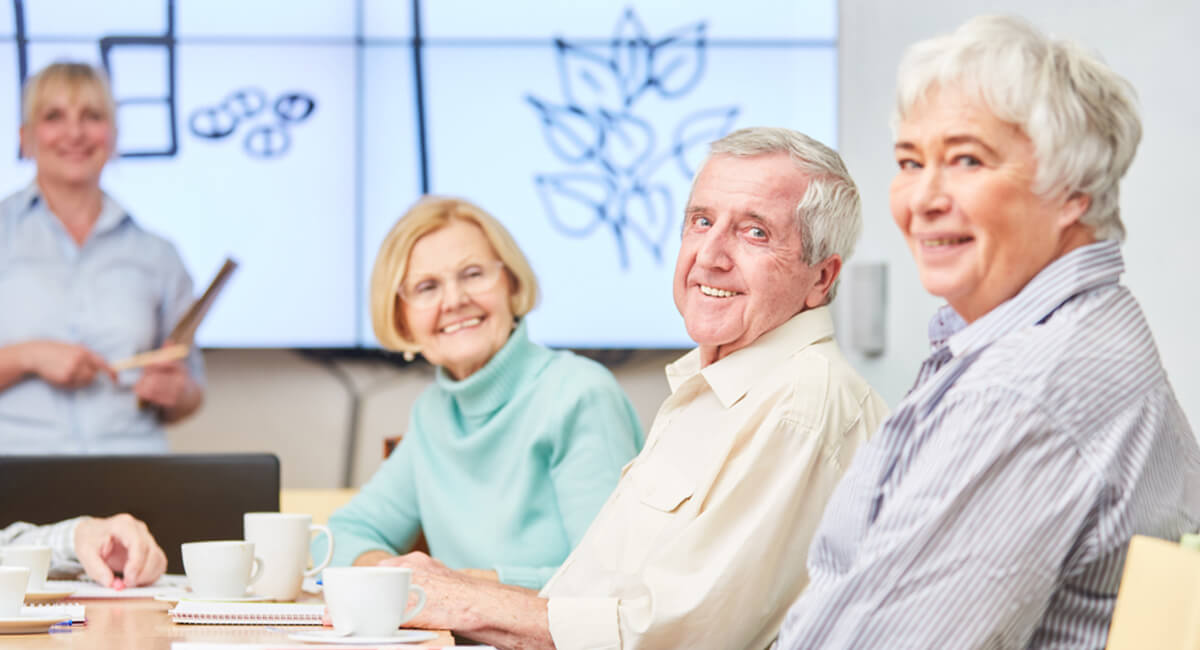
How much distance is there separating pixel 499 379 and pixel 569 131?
1651 mm

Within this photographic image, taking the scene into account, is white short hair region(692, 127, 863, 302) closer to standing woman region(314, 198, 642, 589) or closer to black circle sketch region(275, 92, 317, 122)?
standing woman region(314, 198, 642, 589)

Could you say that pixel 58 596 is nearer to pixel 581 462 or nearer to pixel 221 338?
pixel 581 462

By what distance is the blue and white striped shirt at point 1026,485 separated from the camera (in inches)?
37.6

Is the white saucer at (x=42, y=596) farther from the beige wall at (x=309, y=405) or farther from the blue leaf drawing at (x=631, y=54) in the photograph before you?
the blue leaf drawing at (x=631, y=54)

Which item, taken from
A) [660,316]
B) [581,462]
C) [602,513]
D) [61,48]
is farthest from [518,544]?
[61,48]

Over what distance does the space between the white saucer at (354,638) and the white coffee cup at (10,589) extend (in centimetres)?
27

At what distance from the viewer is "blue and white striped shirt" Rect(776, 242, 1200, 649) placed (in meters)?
0.96

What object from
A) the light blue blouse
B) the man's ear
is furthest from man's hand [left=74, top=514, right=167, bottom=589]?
the light blue blouse

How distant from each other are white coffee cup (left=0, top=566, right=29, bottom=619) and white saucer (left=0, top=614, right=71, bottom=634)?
1 centimetres

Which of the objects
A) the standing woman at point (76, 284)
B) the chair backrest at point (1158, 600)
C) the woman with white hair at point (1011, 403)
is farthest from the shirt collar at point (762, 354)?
the standing woman at point (76, 284)

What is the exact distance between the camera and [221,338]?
353 centimetres

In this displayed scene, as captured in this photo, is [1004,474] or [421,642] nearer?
[1004,474]

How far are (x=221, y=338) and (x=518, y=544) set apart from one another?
5.92ft

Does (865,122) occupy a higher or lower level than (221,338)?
higher
